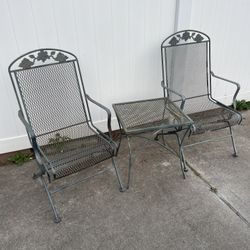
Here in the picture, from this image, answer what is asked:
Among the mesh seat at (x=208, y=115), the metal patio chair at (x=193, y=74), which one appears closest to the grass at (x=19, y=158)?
the metal patio chair at (x=193, y=74)

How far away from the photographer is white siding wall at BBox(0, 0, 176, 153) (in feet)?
6.95

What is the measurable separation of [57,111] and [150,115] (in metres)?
0.87

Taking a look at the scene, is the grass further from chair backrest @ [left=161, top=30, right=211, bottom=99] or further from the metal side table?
chair backrest @ [left=161, top=30, right=211, bottom=99]

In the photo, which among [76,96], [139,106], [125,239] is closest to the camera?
[125,239]

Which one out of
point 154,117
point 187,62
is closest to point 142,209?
point 154,117

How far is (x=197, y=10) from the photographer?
2.65 metres

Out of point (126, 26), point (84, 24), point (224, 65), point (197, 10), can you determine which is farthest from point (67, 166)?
point (224, 65)

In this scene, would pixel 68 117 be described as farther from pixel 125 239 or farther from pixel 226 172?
pixel 226 172

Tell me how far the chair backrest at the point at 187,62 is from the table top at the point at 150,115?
322 mm

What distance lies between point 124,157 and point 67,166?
91cm

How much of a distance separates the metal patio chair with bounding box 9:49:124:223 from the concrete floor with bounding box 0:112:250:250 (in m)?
0.14

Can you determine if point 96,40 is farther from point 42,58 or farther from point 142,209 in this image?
point 142,209

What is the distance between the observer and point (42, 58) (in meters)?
2.15

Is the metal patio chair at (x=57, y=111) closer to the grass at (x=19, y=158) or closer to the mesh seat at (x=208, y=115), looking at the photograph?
the grass at (x=19, y=158)
